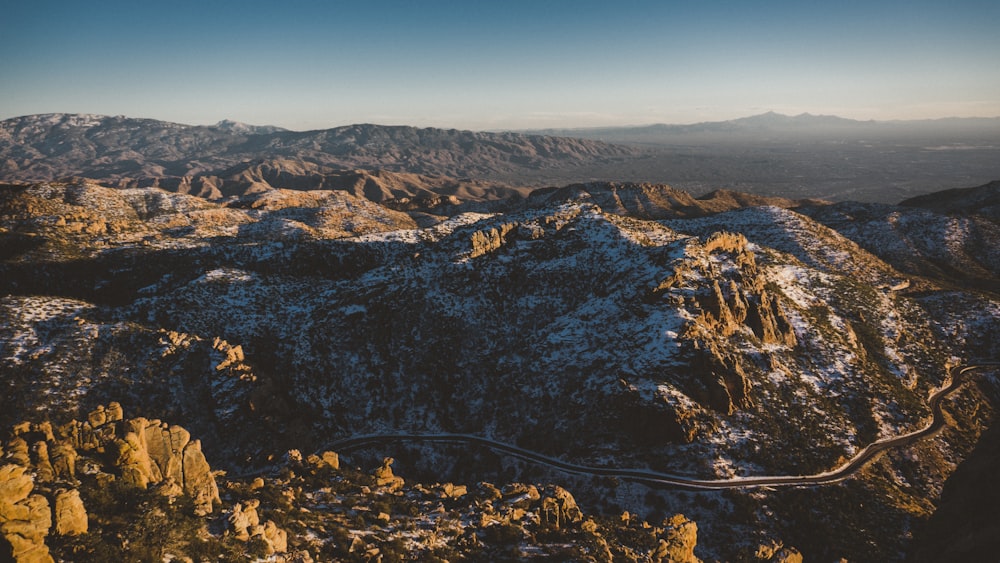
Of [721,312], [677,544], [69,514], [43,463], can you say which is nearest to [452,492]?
[677,544]

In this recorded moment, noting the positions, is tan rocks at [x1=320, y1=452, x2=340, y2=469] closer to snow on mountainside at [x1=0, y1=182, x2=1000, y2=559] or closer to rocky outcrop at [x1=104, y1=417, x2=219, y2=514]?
rocky outcrop at [x1=104, y1=417, x2=219, y2=514]

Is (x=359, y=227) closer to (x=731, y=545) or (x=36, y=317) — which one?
(x=36, y=317)

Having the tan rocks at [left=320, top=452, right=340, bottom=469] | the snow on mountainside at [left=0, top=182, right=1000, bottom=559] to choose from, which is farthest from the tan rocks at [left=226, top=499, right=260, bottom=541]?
the snow on mountainside at [left=0, top=182, right=1000, bottom=559]

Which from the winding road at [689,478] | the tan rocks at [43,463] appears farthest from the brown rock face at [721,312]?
the tan rocks at [43,463]

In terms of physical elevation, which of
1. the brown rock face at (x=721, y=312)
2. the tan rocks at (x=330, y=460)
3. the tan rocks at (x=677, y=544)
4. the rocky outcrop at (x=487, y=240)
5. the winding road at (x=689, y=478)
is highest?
the rocky outcrop at (x=487, y=240)

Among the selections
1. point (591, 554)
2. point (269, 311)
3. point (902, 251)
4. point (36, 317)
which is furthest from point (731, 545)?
point (902, 251)

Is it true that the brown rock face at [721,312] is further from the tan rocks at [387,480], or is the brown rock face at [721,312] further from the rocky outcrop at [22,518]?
the rocky outcrop at [22,518]
